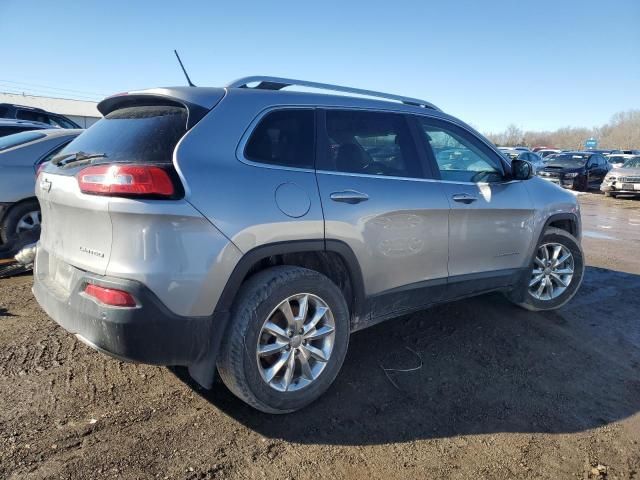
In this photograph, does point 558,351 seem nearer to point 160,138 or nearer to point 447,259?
point 447,259

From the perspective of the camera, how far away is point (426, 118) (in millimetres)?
3684

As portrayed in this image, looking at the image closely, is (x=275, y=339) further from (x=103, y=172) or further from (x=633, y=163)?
(x=633, y=163)

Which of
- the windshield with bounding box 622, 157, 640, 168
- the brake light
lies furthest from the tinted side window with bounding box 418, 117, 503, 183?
the windshield with bounding box 622, 157, 640, 168

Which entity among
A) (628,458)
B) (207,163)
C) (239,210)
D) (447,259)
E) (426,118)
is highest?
(426,118)

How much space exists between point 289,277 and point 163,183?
0.85 meters

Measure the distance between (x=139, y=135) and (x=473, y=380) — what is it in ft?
8.76

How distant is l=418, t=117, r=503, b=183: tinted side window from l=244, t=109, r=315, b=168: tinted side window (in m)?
1.08

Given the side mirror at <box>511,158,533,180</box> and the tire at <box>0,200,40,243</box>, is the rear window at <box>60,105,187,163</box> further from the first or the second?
the tire at <box>0,200,40,243</box>

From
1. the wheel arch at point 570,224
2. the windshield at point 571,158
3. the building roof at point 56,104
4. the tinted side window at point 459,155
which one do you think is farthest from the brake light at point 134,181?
the building roof at point 56,104

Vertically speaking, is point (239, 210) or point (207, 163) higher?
point (207, 163)

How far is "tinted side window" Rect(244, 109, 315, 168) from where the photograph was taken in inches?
107

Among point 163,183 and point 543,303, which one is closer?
point 163,183

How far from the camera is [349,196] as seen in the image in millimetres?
2957

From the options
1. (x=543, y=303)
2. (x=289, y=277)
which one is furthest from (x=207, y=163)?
(x=543, y=303)
